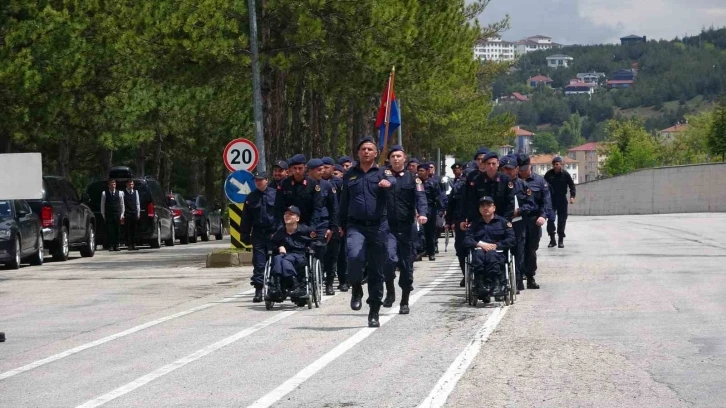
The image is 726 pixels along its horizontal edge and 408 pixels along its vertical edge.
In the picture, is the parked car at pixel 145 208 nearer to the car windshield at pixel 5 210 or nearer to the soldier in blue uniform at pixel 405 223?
the car windshield at pixel 5 210

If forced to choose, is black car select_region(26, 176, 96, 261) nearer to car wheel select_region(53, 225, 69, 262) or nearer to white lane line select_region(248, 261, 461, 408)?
car wheel select_region(53, 225, 69, 262)

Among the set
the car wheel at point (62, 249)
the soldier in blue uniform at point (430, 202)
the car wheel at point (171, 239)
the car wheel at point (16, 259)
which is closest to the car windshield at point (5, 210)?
the car wheel at point (16, 259)

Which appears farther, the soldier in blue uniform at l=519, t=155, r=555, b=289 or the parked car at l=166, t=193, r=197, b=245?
the parked car at l=166, t=193, r=197, b=245

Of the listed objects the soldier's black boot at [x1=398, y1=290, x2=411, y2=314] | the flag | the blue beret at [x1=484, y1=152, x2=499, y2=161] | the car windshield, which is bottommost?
the soldier's black boot at [x1=398, y1=290, x2=411, y2=314]

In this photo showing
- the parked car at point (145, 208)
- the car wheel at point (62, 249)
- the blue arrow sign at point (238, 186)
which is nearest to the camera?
the blue arrow sign at point (238, 186)

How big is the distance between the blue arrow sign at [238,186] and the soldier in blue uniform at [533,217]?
8.02 meters

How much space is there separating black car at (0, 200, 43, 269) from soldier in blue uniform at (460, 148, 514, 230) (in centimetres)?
1262

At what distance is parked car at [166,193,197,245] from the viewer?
146ft

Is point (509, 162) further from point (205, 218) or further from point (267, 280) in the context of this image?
point (205, 218)

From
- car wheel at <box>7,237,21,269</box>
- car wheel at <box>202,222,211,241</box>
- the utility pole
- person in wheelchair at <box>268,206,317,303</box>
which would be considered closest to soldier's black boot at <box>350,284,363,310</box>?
person in wheelchair at <box>268,206,317,303</box>

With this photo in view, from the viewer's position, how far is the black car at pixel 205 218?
49.5 meters

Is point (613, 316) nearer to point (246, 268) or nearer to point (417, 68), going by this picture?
point (246, 268)

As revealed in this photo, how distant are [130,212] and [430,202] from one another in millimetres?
14726

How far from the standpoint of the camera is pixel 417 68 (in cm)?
3712
